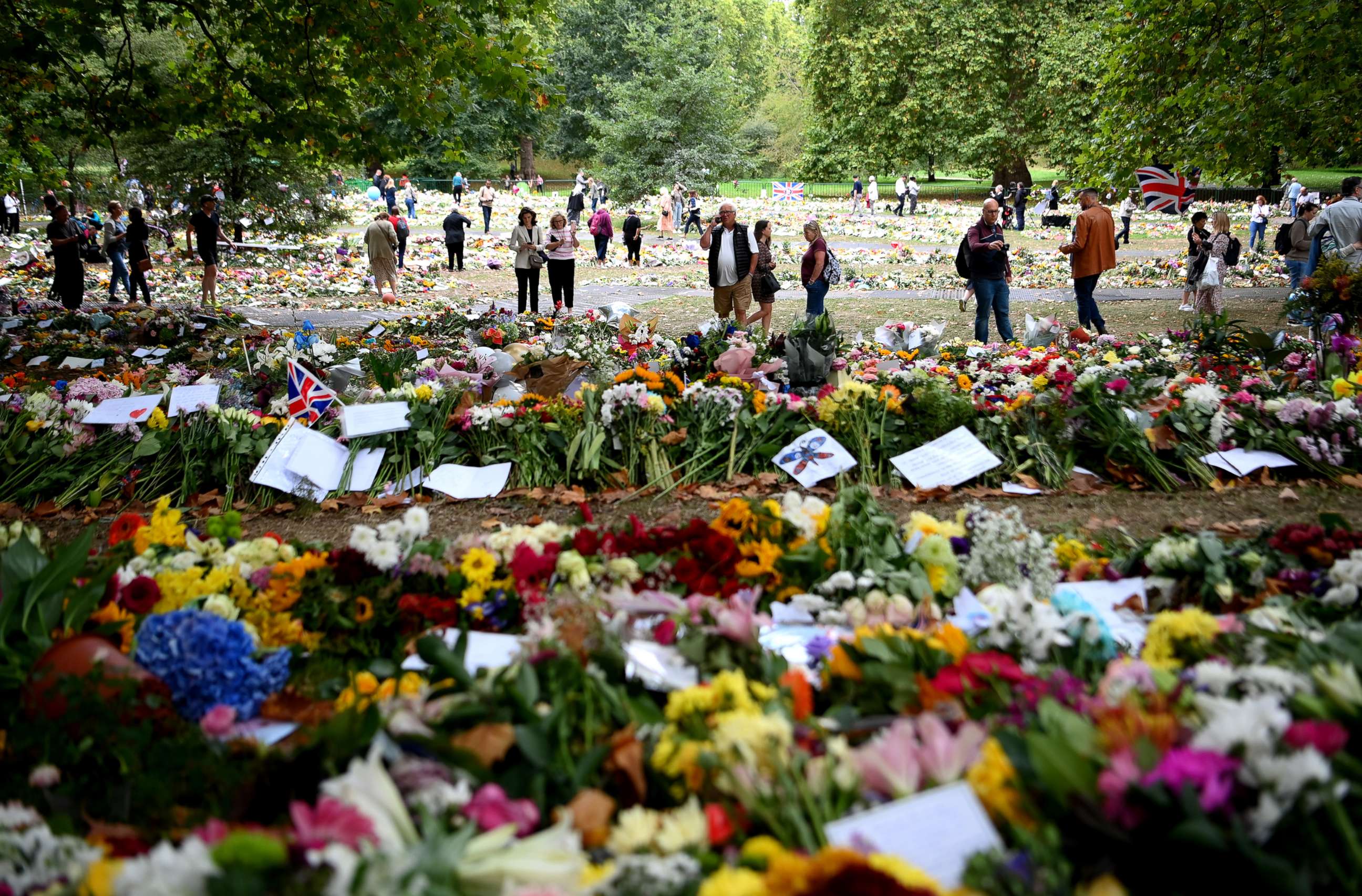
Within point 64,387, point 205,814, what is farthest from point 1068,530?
point 64,387

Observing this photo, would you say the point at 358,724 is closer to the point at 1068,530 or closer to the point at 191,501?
the point at 1068,530

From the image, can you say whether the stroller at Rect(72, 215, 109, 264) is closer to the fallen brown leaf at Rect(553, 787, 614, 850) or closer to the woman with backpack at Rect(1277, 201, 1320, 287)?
the fallen brown leaf at Rect(553, 787, 614, 850)

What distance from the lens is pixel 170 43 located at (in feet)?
104

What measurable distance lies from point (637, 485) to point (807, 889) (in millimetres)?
4112

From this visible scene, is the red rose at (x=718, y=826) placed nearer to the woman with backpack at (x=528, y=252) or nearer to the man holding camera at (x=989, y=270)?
the man holding camera at (x=989, y=270)

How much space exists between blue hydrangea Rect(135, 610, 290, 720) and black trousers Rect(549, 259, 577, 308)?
1023cm

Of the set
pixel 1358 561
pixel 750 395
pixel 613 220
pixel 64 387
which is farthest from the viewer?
pixel 613 220

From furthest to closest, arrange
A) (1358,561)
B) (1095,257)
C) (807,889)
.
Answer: (1095,257) → (1358,561) → (807,889)

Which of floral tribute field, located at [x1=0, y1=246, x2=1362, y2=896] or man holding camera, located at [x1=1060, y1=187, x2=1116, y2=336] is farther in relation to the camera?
man holding camera, located at [x1=1060, y1=187, x2=1116, y2=336]

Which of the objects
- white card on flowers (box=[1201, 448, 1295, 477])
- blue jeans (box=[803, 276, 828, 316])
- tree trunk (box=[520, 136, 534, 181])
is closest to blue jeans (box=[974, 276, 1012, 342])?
blue jeans (box=[803, 276, 828, 316])

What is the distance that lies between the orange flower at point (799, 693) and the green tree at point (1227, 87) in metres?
9.35

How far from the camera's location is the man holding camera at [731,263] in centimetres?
1030

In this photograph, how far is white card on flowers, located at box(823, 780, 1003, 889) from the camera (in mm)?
1479

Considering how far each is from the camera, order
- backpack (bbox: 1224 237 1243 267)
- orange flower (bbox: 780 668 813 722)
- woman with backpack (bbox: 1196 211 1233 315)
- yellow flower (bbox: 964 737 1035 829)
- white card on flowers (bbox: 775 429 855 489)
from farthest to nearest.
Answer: backpack (bbox: 1224 237 1243 267) < woman with backpack (bbox: 1196 211 1233 315) < white card on flowers (bbox: 775 429 855 489) < orange flower (bbox: 780 668 813 722) < yellow flower (bbox: 964 737 1035 829)
